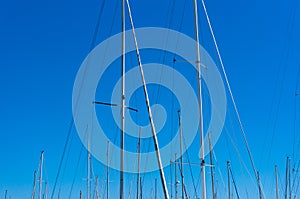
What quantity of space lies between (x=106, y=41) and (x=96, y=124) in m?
4.94

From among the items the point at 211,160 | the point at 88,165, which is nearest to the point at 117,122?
the point at 211,160

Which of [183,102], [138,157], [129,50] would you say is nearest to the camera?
[129,50]

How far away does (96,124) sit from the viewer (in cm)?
2739

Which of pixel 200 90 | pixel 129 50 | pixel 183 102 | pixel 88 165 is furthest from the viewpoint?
pixel 88 165

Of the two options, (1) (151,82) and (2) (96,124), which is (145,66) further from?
(2) (96,124)

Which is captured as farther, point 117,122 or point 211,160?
point 211,160

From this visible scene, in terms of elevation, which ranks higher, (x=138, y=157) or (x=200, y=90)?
(x=138, y=157)

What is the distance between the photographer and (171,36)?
26.1 meters

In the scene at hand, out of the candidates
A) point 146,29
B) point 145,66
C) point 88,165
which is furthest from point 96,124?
point 88,165

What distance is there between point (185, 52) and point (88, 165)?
30871mm

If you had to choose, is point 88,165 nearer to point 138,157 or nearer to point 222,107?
point 138,157

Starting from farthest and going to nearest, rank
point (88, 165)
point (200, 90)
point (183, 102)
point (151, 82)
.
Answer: point (88, 165), point (183, 102), point (151, 82), point (200, 90)

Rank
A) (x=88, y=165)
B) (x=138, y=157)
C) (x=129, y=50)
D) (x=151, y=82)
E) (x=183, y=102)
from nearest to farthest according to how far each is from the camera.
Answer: (x=129, y=50), (x=151, y=82), (x=183, y=102), (x=138, y=157), (x=88, y=165)

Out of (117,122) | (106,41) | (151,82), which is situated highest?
(106,41)
